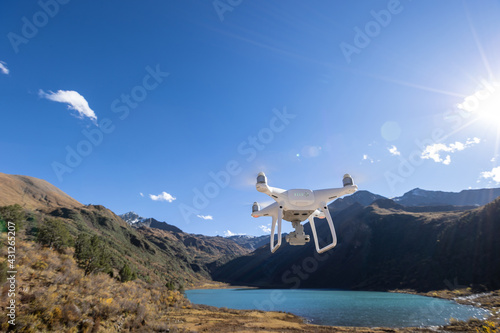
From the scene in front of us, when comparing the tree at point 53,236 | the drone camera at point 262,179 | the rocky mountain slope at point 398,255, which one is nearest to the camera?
the drone camera at point 262,179

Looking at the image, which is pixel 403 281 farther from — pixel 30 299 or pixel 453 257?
pixel 30 299

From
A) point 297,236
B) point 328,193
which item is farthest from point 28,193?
point 328,193

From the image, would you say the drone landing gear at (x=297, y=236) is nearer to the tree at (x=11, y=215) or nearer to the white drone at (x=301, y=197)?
the white drone at (x=301, y=197)

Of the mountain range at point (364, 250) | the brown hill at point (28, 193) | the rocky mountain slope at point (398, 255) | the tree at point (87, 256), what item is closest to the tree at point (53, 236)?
the tree at point (87, 256)

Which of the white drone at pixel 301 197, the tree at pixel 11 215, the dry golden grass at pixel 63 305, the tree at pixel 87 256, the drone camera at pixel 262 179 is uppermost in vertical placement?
the tree at pixel 11 215

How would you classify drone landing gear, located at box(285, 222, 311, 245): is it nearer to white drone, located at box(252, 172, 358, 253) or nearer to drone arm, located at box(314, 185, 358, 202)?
white drone, located at box(252, 172, 358, 253)

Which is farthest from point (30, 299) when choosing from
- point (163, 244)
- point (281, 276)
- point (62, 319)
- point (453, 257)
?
point (163, 244)

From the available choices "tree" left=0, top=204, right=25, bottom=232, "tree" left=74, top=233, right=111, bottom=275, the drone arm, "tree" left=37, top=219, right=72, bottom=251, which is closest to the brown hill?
"tree" left=37, top=219, right=72, bottom=251

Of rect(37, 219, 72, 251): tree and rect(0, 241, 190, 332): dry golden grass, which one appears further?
rect(37, 219, 72, 251): tree

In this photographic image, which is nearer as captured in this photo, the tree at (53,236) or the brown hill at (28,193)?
the tree at (53,236)
